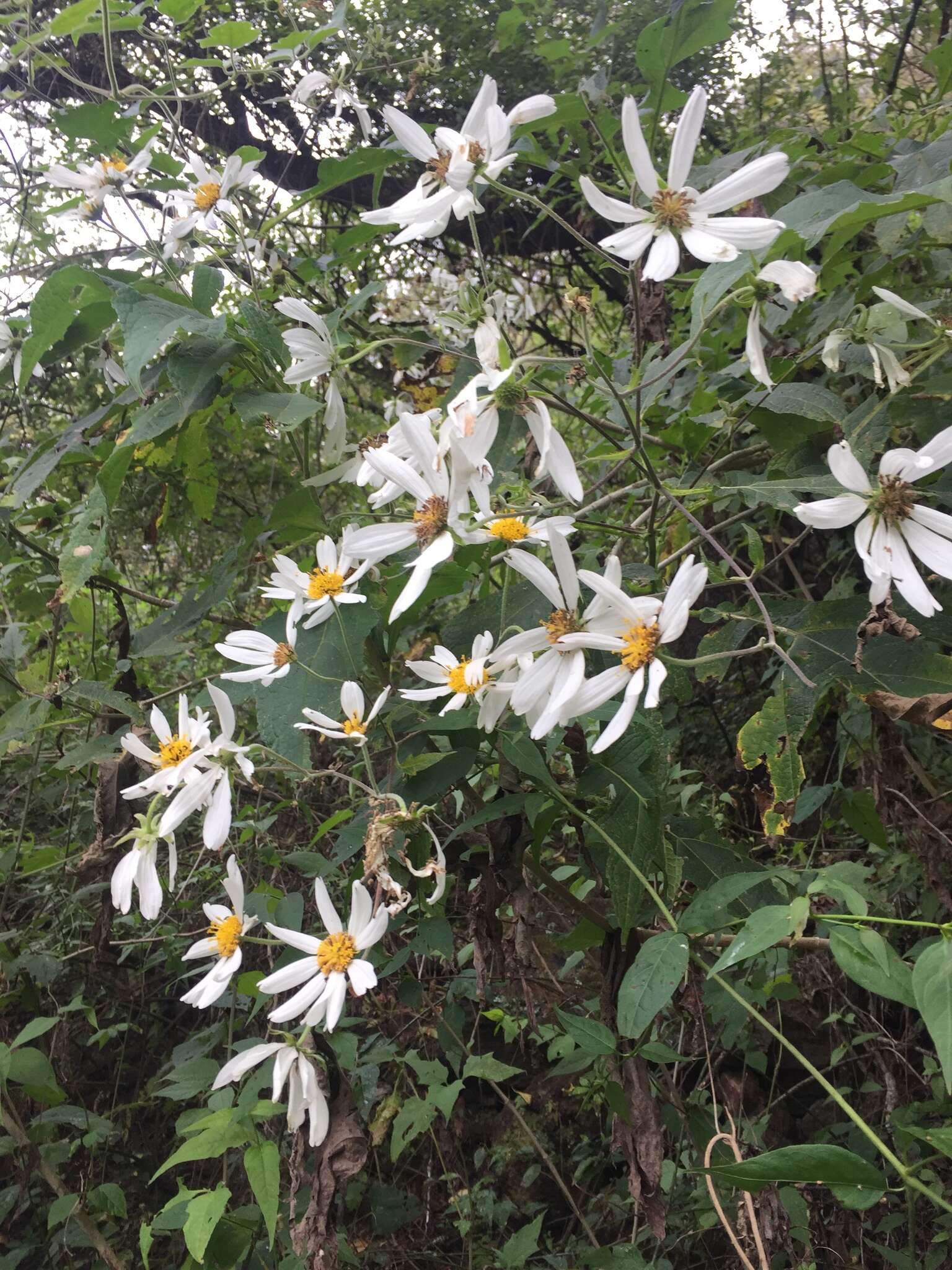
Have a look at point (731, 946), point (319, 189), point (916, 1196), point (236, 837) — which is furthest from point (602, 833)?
point (236, 837)

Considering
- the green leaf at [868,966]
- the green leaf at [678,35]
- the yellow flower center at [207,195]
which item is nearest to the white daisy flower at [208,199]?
the yellow flower center at [207,195]

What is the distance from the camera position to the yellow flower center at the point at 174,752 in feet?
2.84

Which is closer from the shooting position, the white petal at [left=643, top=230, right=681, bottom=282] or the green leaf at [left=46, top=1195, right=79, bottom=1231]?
the white petal at [left=643, top=230, right=681, bottom=282]

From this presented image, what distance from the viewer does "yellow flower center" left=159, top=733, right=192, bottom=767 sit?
34.1 inches

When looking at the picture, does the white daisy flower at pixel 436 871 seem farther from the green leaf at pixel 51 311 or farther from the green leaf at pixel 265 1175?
the green leaf at pixel 51 311

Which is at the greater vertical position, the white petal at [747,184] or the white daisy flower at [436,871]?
the white petal at [747,184]

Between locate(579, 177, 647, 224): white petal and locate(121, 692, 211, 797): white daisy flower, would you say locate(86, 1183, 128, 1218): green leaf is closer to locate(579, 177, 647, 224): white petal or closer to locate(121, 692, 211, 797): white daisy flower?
locate(121, 692, 211, 797): white daisy flower

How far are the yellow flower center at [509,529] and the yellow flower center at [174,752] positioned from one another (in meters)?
0.38

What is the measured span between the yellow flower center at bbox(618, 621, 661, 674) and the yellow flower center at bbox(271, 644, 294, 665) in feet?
1.16

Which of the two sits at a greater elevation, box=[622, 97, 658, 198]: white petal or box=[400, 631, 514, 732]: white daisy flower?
box=[622, 97, 658, 198]: white petal

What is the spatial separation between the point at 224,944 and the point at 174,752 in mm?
211

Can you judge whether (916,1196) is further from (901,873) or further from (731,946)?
(731,946)

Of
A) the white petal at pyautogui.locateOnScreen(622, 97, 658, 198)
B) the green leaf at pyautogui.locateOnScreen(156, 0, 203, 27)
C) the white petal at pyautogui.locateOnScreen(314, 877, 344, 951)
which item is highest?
the green leaf at pyautogui.locateOnScreen(156, 0, 203, 27)

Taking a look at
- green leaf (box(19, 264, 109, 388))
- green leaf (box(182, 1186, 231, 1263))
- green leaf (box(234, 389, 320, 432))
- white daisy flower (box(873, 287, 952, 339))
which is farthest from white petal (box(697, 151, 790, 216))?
green leaf (box(182, 1186, 231, 1263))
